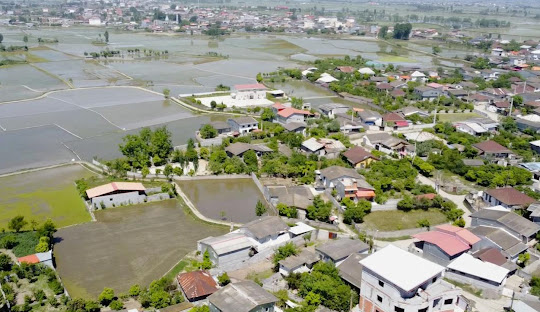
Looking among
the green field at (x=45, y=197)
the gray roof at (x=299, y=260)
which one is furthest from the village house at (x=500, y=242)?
the green field at (x=45, y=197)

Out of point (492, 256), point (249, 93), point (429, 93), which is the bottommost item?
point (492, 256)

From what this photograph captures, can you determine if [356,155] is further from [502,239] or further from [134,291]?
[134,291]

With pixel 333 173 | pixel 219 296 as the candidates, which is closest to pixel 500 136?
pixel 333 173

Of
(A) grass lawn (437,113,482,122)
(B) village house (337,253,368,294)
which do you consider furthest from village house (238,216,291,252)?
(A) grass lawn (437,113,482,122)

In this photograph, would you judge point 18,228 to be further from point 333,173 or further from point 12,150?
point 333,173

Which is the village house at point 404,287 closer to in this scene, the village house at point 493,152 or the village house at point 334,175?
the village house at point 334,175

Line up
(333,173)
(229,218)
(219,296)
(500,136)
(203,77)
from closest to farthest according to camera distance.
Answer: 1. (219,296)
2. (229,218)
3. (333,173)
4. (500,136)
5. (203,77)

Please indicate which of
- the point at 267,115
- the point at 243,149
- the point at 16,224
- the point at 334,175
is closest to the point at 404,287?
the point at 334,175
